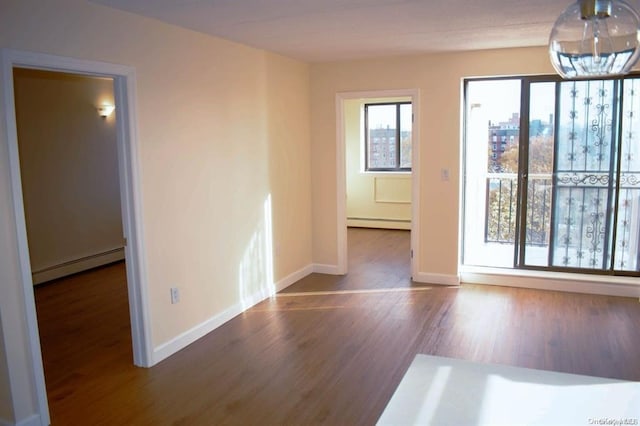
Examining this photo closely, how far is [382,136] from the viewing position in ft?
28.5

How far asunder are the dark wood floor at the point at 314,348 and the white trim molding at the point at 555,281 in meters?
0.12

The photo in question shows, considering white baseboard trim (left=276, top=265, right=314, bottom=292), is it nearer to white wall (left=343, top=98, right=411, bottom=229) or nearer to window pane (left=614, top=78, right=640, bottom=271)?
white wall (left=343, top=98, right=411, bottom=229)

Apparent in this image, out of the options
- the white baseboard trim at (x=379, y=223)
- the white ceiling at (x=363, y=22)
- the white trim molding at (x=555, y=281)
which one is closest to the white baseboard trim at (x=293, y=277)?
A: the white trim molding at (x=555, y=281)

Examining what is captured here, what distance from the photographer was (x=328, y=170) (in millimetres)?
5730

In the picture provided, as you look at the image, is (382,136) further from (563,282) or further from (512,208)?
(563,282)

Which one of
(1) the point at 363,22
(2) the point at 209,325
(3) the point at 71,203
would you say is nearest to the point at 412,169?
(1) the point at 363,22

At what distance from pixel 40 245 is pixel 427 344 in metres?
4.30

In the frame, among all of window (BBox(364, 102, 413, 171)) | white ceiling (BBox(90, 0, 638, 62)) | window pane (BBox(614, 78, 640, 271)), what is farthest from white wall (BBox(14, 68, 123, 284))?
window pane (BBox(614, 78, 640, 271))

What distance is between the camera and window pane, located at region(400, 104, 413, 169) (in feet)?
27.7

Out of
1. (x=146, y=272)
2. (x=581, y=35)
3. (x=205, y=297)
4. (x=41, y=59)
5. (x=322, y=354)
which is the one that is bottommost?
(x=322, y=354)

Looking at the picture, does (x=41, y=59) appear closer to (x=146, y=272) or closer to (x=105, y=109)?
(x=146, y=272)

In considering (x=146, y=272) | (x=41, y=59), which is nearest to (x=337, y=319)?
(x=146, y=272)

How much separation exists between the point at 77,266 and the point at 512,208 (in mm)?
5045

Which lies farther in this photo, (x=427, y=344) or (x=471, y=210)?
(x=471, y=210)
